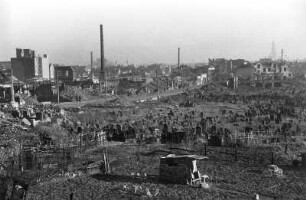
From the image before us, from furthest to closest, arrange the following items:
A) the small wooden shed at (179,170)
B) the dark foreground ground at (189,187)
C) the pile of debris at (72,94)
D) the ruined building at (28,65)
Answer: the ruined building at (28,65) < the pile of debris at (72,94) < the small wooden shed at (179,170) < the dark foreground ground at (189,187)

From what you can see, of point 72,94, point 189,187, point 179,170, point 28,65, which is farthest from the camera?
point 28,65

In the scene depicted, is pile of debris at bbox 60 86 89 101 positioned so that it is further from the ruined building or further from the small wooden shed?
the small wooden shed

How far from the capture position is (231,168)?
48.4 ft

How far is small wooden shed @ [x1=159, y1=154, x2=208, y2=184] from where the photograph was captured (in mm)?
12789

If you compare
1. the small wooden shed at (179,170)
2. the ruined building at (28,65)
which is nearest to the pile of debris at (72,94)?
the ruined building at (28,65)

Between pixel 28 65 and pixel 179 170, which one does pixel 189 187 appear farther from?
pixel 28 65

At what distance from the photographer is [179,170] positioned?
13.0 meters

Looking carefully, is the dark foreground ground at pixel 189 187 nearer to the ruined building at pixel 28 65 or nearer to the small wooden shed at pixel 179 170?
the small wooden shed at pixel 179 170

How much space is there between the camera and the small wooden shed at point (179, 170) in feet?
42.0

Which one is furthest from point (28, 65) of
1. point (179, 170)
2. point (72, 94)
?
point (179, 170)

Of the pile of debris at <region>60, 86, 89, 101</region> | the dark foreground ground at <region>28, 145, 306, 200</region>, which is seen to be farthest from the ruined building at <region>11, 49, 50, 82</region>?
the dark foreground ground at <region>28, 145, 306, 200</region>

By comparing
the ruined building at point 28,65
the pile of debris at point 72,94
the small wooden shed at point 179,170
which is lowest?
the pile of debris at point 72,94

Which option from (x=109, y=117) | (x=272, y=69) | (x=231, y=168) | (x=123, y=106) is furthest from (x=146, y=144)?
(x=272, y=69)

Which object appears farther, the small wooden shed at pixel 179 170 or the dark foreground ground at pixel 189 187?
the small wooden shed at pixel 179 170
